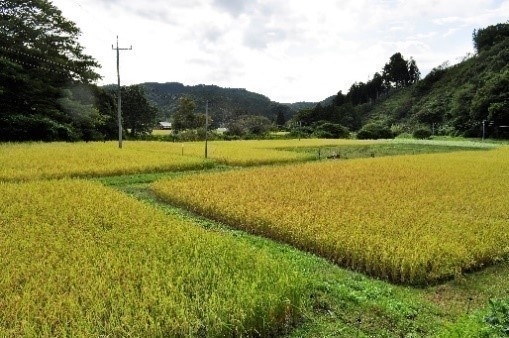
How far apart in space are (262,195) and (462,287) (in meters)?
6.63

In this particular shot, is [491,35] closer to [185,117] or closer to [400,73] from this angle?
[400,73]

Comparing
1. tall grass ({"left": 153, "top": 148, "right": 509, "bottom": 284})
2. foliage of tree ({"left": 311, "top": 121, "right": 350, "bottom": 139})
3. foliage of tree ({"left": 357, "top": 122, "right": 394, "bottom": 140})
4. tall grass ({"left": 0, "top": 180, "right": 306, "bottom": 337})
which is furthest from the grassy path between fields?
foliage of tree ({"left": 311, "top": 121, "right": 350, "bottom": 139})

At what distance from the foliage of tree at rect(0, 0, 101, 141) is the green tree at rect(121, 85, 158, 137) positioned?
1658 centimetres

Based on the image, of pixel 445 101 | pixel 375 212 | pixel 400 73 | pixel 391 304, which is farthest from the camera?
pixel 400 73

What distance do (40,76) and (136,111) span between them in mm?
21245

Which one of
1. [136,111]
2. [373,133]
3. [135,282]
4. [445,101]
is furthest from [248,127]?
[135,282]

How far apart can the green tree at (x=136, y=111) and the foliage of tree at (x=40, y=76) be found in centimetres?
1658

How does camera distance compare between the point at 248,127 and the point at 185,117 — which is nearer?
the point at 248,127

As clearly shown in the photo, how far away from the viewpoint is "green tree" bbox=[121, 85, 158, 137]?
190ft

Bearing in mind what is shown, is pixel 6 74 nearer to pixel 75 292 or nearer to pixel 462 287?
pixel 75 292

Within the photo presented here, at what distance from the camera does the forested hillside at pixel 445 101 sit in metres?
54.2

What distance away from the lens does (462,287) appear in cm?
650

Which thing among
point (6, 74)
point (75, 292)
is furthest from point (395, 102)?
point (75, 292)

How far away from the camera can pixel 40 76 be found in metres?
37.7
